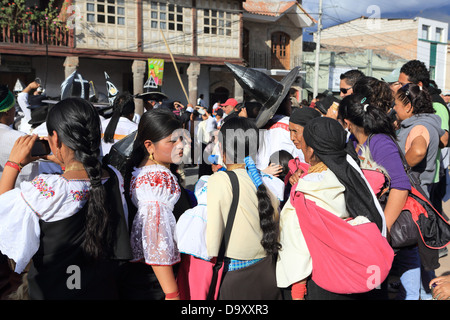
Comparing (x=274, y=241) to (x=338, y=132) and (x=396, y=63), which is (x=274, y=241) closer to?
Result: (x=338, y=132)

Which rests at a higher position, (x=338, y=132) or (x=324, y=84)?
(x=324, y=84)

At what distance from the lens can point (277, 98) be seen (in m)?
3.10

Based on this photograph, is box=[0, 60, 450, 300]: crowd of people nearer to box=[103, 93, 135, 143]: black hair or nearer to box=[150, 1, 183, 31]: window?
box=[103, 93, 135, 143]: black hair

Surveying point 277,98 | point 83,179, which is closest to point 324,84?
point 277,98

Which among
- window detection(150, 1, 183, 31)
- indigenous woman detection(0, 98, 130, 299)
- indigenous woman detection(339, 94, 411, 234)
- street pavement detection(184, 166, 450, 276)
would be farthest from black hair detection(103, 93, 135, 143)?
window detection(150, 1, 183, 31)

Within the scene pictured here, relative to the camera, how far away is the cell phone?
2.01 meters

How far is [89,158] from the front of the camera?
1.83 m

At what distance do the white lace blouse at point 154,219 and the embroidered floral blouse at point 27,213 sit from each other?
39 cm

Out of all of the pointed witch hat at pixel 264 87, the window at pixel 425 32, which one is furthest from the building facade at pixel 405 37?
the pointed witch hat at pixel 264 87

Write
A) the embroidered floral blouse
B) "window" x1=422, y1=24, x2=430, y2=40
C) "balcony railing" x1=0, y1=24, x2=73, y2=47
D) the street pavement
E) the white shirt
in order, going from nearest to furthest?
the embroidered floral blouse
the white shirt
the street pavement
"balcony railing" x1=0, y1=24, x2=73, y2=47
"window" x1=422, y1=24, x2=430, y2=40

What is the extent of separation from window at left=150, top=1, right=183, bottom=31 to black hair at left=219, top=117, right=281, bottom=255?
53.8ft

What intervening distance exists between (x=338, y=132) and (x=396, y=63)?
28.9 m

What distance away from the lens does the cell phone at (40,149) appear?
2012mm

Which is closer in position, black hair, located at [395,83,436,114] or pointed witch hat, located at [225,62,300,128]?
black hair, located at [395,83,436,114]
